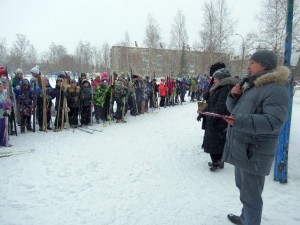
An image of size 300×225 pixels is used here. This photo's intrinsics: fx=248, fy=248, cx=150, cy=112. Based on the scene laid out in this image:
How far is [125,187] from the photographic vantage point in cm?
409

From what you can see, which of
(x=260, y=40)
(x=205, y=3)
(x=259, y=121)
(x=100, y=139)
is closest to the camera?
Result: (x=259, y=121)

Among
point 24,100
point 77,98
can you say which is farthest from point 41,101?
point 77,98

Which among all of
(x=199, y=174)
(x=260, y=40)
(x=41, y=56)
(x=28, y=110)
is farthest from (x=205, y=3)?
(x=41, y=56)

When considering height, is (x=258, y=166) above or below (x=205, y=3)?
below

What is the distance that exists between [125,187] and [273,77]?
9.43ft

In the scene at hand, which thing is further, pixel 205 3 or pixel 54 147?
pixel 205 3

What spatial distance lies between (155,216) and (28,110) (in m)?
6.23

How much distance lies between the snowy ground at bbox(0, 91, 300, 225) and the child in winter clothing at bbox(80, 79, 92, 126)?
2428 millimetres

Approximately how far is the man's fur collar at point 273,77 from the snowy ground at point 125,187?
72.4 inches

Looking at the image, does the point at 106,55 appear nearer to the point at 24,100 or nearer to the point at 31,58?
the point at 31,58

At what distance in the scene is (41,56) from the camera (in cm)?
7556

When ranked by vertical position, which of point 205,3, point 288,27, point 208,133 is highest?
point 205,3

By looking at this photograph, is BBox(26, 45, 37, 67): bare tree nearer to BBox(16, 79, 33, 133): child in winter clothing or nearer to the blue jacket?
BBox(16, 79, 33, 133): child in winter clothing

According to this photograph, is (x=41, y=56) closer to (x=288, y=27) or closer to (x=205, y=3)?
(x=205, y=3)
